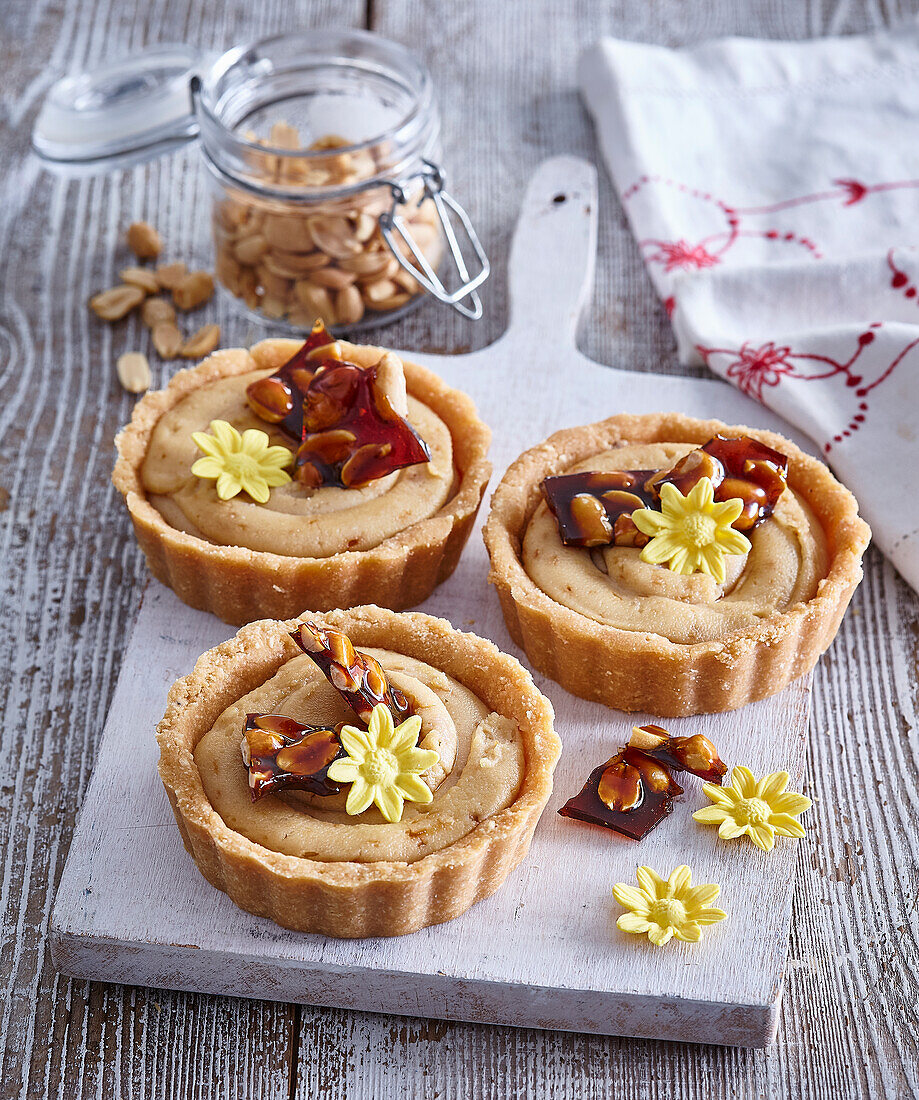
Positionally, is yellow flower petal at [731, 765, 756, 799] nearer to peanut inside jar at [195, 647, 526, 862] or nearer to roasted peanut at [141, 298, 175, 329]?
peanut inside jar at [195, 647, 526, 862]

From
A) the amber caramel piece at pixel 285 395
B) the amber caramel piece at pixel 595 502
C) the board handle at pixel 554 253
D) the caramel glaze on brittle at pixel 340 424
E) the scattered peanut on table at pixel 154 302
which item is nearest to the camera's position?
the amber caramel piece at pixel 595 502

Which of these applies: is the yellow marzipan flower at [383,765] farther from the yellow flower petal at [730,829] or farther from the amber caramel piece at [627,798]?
the yellow flower petal at [730,829]

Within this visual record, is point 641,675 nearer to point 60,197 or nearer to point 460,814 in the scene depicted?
point 460,814

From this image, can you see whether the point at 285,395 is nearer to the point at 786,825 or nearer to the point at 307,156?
the point at 307,156

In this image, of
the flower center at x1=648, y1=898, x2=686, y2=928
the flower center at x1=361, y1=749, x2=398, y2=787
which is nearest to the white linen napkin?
the flower center at x1=648, y1=898, x2=686, y2=928

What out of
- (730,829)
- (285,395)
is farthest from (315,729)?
(285,395)

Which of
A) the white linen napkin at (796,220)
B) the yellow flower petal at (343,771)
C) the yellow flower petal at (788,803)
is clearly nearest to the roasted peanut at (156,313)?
the white linen napkin at (796,220)
